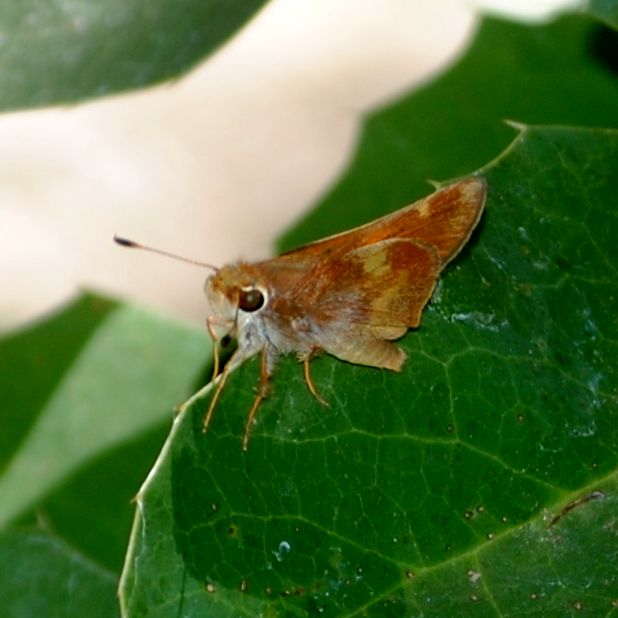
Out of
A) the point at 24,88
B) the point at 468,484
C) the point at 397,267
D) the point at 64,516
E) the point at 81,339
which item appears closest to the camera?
the point at 468,484

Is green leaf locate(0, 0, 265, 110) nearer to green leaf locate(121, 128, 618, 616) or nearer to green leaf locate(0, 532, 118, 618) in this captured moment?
green leaf locate(121, 128, 618, 616)

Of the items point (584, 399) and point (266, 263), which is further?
point (266, 263)

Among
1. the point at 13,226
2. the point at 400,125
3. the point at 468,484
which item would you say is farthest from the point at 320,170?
the point at 468,484

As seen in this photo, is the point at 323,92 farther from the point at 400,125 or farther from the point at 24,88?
the point at 24,88

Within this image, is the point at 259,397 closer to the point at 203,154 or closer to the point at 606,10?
the point at 606,10

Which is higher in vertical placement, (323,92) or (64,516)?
(64,516)

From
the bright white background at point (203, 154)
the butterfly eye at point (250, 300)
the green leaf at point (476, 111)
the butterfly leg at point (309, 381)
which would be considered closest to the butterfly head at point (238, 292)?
the butterfly eye at point (250, 300)
